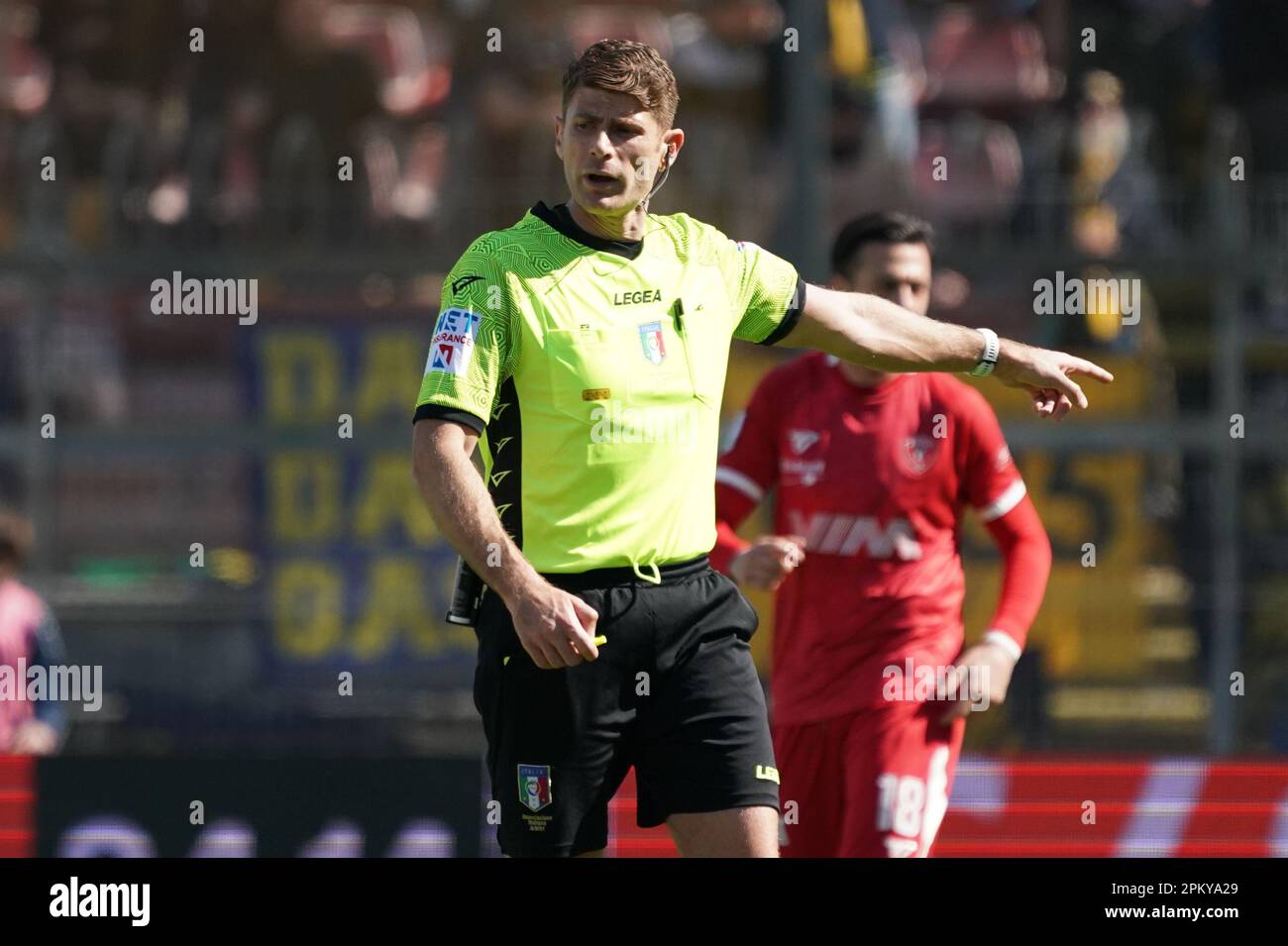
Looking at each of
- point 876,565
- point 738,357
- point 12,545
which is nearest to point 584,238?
point 876,565

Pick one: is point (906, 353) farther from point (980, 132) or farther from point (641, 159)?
point (980, 132)

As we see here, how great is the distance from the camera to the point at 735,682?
12.5 feet

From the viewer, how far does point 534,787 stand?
146 inches

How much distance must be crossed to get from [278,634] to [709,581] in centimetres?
573

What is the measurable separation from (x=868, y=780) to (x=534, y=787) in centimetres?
120

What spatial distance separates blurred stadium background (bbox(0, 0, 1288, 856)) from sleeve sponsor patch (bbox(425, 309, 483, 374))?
13.9 feet

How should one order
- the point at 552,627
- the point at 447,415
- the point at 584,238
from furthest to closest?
the point at 584,238 < the point at 447,415 < the point at 552,627

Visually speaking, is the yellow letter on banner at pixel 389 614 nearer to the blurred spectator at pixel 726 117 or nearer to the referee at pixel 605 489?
the blurred spectator at pixel 726 117

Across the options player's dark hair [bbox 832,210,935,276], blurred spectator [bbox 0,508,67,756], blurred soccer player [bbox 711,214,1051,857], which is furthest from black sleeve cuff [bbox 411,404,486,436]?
blurred spectator [bbox 0,508,67,756]

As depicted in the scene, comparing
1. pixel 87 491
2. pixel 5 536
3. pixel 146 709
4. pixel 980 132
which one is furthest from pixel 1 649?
pixel 980 132

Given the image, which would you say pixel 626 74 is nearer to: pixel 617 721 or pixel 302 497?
pixel 617 721

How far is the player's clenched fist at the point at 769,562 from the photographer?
4.35 meters

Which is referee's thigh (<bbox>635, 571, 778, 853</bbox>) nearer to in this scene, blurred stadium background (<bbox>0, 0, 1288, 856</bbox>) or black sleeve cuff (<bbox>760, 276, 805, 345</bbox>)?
black sleeve cuff (<bbox>760, 276, 805, 345</bbox>)

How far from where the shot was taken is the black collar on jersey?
3795mm
